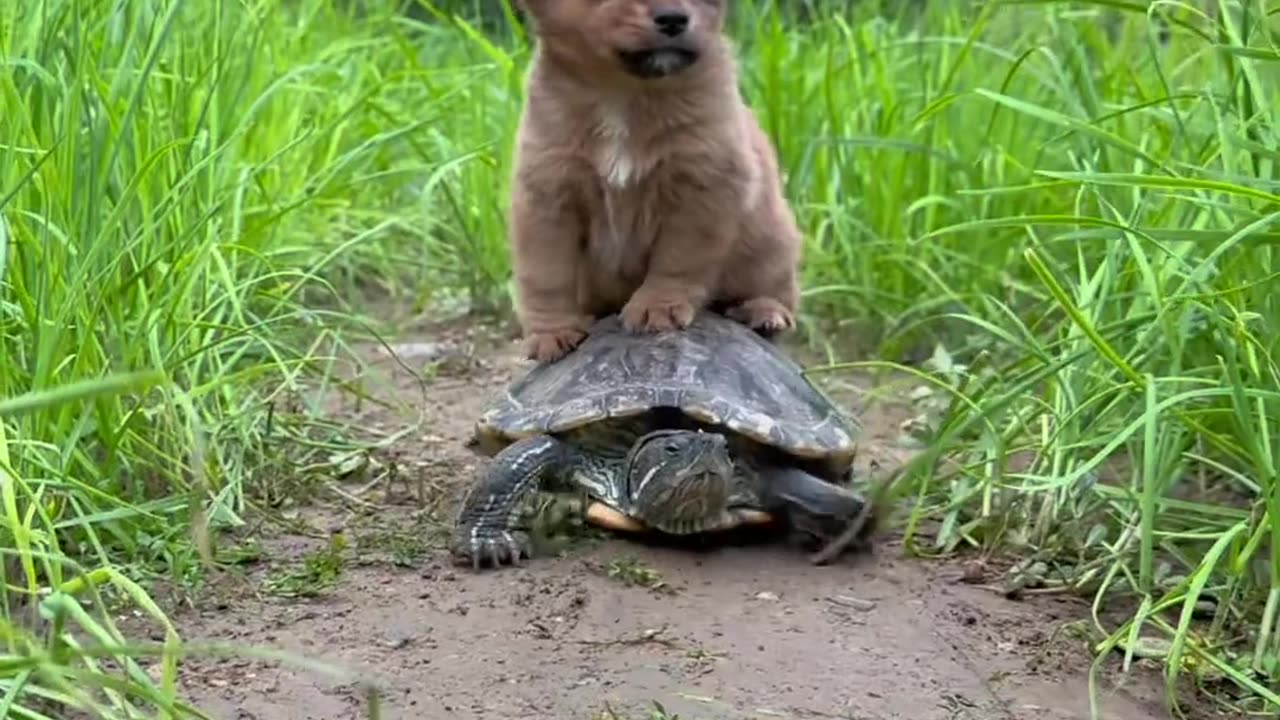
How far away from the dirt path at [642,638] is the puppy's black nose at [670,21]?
0.85m

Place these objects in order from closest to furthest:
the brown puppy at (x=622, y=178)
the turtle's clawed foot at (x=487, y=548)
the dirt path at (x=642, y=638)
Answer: the dirt path at (x=642, y=638) < the turtle's clawed foot at (x=487, y=548) < the brown puppy at (x=622, y=178)

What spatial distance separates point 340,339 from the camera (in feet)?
10.3

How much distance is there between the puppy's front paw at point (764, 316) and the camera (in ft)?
10.9

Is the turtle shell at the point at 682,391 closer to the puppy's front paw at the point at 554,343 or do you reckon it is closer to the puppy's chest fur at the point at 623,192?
the puppy's front paw at the point at 554,343

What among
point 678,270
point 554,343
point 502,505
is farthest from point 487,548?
point 678,270

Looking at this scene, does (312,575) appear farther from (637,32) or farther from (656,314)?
(637,32)

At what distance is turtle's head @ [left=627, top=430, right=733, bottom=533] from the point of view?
8.75 ft

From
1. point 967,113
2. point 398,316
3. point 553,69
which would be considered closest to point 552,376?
point 553,69

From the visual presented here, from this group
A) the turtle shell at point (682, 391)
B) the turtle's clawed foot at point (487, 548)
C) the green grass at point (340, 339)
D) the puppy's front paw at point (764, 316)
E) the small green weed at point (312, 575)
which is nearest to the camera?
the green grass at point (340, 339)

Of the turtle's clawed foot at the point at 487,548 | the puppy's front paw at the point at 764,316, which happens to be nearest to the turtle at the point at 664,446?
the turtle's clawed foot at the point at 487,548

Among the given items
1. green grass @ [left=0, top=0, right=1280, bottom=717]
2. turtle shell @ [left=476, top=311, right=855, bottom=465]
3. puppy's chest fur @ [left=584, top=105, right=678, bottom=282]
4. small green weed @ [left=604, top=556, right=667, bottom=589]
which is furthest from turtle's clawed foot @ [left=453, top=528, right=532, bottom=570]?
puppy's chest fur @ [left=584, top=105, right=678, bottom=282]

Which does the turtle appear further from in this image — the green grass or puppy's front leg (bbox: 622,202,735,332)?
the green grass

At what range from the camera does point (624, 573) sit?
2588 millimetres

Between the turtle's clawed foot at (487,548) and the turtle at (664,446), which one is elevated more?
the turtle at (664,446)
